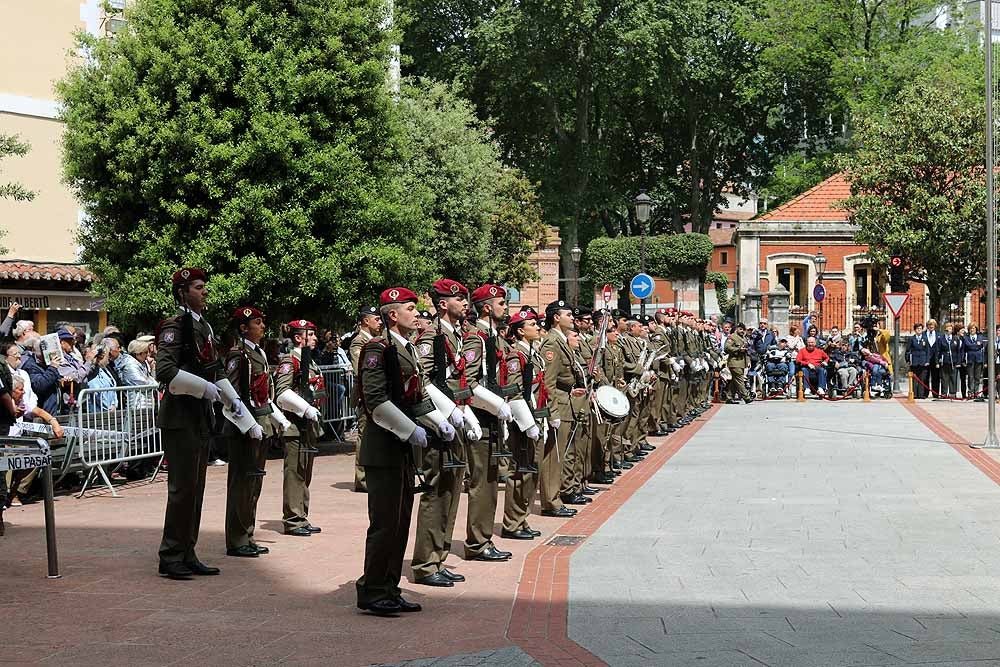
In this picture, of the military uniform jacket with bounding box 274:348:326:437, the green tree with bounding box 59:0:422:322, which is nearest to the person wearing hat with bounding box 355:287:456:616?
the military uniform jacket with bounding box 274:348:326:437

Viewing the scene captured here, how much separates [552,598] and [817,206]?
1795 inches

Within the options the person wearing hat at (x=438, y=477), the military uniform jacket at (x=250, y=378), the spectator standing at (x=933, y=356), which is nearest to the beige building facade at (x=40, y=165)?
the military uniform jacket at (x=250, y=378)

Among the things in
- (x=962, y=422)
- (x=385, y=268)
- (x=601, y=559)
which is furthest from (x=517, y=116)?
(x=601, y=559)

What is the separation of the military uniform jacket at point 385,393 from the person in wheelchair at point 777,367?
2463cm

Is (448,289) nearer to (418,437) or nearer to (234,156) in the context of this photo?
(418,437)

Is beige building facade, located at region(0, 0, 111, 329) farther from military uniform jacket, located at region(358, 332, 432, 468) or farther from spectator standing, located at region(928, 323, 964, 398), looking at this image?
military uniform jacket, located at region(358, 332, 432, 468)

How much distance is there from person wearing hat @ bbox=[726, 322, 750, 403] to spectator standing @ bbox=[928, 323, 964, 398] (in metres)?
4.96

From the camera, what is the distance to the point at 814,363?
104ft

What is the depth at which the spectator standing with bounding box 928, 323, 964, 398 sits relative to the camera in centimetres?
3125

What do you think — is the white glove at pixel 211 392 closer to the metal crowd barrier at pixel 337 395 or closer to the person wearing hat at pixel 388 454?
the person wearing hat at pixel 388 454

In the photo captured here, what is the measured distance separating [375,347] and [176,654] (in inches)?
84.2

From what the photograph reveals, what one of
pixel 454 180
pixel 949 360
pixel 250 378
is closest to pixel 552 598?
pixel 250 378

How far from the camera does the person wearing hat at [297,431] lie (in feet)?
36.6

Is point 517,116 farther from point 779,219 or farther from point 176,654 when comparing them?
point 176,654
